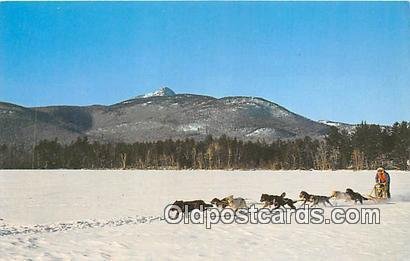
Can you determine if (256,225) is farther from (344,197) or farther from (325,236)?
(344,197)

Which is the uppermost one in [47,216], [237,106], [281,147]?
[237,106]

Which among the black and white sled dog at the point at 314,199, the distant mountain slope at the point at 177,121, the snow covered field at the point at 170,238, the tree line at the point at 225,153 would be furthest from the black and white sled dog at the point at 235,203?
the distant mountain slope at the point at 177,121

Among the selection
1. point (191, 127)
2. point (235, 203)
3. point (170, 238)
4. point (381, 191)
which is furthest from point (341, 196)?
point (191, 127)

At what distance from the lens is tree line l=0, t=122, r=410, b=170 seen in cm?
4878

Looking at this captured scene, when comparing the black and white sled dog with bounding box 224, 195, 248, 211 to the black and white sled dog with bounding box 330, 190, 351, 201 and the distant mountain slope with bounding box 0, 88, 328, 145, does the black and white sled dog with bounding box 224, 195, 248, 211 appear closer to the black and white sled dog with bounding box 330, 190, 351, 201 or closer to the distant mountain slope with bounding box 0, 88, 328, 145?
the black and white sled dog with bounding box 330, 190, 351, 201

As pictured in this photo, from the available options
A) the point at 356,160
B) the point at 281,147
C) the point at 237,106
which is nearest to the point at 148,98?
the point at 237,106

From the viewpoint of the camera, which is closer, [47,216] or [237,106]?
[47,216]

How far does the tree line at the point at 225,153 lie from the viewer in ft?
160

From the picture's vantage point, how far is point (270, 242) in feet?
28.4

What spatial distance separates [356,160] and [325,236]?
41348 millimetres

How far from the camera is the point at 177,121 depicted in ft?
291

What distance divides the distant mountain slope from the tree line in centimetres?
932

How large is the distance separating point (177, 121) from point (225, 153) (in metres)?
29.2

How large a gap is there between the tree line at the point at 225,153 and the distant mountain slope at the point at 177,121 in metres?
9.32
